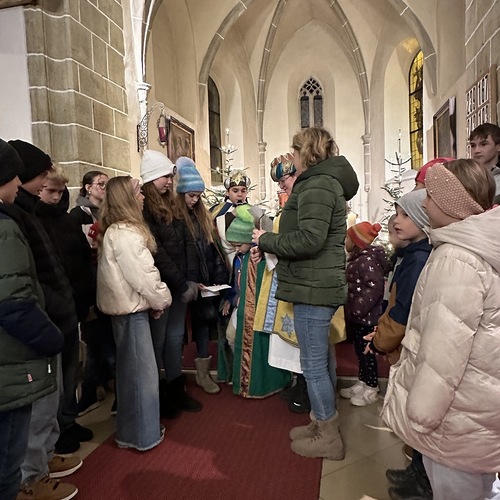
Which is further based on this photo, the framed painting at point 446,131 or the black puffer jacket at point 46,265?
the framed painting at point 446,131

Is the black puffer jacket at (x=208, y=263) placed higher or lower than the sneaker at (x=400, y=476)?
higher

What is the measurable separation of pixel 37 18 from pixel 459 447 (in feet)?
13.7

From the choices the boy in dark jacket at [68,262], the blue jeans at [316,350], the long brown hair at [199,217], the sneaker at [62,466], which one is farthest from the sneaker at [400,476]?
the long brown hair at [199,217]

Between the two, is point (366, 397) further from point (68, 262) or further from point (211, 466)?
point (68, 262)

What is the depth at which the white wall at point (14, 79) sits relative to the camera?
3791 mm

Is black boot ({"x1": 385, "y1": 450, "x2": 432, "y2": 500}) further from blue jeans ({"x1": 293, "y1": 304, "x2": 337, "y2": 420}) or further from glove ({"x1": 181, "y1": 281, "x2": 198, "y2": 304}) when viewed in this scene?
glove ({"x1": 181, "y1": 281, "x2": 198, "y2": 304})

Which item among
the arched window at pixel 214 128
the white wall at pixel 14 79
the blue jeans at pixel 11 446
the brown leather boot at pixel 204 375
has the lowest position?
the brown leather boot at pixel 204 375

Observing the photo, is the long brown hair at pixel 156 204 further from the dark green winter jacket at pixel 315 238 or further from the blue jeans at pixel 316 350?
the blue jeans at pixel 316 350

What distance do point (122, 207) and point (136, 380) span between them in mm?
954

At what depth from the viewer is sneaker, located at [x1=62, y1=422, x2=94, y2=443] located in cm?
276

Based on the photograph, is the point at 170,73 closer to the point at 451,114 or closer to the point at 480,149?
the point at 451,114

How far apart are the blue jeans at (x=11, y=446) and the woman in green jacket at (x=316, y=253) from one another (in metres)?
1.31

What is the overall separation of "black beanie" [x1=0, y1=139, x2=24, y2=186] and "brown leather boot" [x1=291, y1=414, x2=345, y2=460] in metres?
1.92

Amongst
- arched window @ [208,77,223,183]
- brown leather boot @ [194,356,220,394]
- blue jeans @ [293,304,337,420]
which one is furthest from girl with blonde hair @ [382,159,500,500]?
arched window @ [208,77,223,183]
